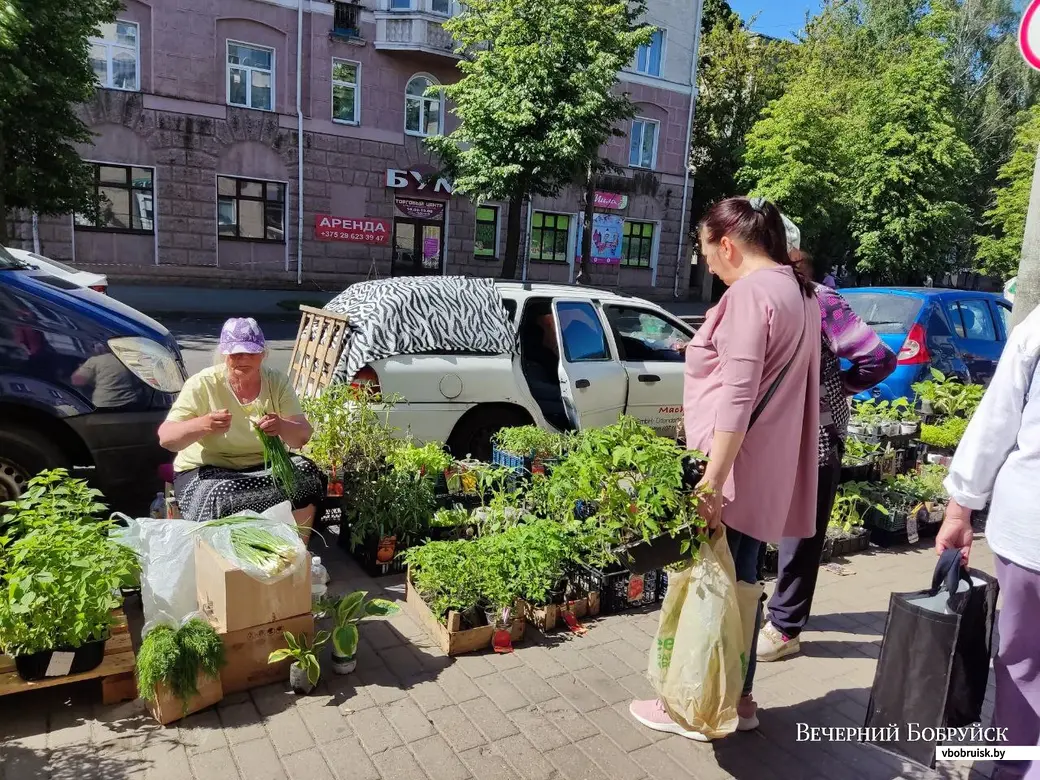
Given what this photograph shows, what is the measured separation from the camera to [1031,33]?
4262 millimetres

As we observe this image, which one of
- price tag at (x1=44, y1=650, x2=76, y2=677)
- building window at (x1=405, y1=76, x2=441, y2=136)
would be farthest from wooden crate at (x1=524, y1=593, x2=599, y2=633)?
building window at (x1=405, y1=76, x2=441, y2=136)

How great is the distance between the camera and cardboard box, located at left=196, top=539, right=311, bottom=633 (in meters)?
3.05

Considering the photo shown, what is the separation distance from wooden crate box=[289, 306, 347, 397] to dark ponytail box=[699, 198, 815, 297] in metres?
3.22

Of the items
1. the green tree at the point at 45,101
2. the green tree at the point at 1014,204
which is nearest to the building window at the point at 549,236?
the green tree at the point at 1014,204

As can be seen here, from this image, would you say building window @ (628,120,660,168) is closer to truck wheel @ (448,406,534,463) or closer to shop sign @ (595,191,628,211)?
shop sign @ (595,191,628,211)

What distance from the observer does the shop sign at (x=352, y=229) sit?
21.6 metres

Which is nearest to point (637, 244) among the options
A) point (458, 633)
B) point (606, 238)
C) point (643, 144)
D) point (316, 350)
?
point (606, 238)

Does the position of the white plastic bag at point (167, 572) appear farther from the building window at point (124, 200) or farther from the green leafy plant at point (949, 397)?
the building window at point (124, 200)

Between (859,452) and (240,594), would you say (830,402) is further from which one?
(859,452)

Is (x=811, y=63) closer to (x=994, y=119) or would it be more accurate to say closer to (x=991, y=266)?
(x=994, y=119)

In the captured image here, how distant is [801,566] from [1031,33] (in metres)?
3.35

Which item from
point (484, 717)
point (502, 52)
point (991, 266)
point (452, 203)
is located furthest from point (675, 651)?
point (991, 266)

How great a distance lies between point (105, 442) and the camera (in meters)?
4.23

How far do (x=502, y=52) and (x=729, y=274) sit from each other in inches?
578
